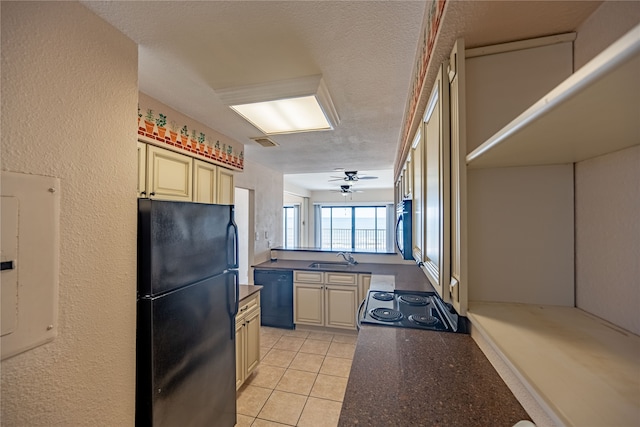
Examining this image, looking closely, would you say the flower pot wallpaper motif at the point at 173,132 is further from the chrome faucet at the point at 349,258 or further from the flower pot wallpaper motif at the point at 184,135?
the chrome faucet at the point at 349,258

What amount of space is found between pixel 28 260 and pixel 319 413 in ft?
6.67

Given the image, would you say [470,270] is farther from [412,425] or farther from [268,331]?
[268,331]

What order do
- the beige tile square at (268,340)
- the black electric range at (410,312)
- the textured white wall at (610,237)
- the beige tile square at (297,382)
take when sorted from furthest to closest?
the beige tile square at (268,340), the beige tile square at (297,382), the black electric range at (410,312), the textured white wall at (610,237)

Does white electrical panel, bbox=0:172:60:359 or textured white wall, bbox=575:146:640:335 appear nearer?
textured white wall, bbox=575:146:640:335

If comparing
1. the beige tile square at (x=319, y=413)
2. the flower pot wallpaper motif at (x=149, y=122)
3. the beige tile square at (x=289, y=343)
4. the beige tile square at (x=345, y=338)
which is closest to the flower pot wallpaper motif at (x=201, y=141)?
the flower pot wallpaper motif at (x=149, y=122)

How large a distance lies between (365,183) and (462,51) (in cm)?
619

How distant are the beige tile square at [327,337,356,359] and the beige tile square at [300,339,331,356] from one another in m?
0.06

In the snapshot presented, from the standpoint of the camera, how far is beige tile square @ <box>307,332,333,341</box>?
3356 millimetres

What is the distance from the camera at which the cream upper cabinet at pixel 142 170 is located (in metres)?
1.63

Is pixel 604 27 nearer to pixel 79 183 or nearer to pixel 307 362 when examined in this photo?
pixel 79 183

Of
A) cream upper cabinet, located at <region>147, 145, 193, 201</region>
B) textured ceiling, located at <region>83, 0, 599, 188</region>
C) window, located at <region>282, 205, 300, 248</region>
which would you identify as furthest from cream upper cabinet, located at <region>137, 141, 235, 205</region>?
window, located at <region>282, 205, 300, 248</region>

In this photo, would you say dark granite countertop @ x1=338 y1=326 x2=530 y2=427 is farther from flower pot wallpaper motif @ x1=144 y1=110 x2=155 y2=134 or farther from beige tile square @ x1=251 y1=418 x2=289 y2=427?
flower pot wallpaper motif @ x1=144 y1=110 x2=155 y2=134

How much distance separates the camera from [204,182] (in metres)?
2.25

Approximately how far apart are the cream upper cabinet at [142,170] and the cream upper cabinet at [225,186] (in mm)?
779
